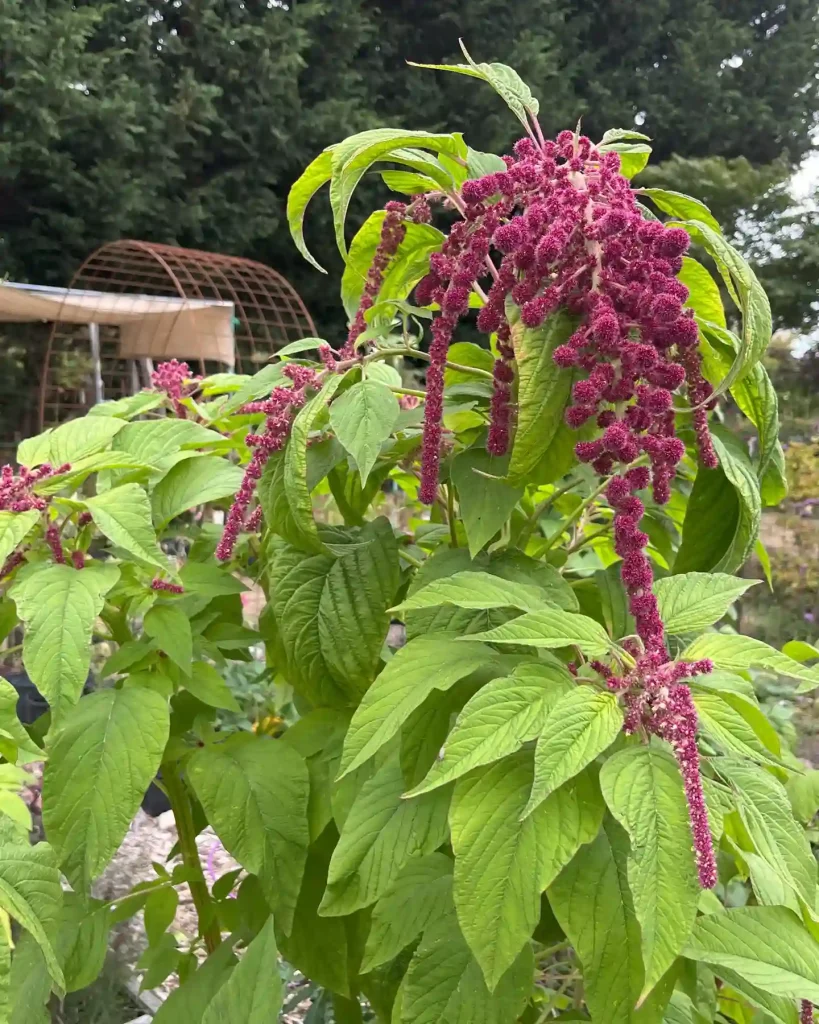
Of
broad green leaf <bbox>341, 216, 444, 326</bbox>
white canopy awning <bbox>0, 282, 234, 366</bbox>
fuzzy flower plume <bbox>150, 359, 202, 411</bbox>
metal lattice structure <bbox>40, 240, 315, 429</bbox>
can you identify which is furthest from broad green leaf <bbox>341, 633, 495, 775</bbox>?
metal lattice structure <bbox>40, 240, 315, 429</bbox>

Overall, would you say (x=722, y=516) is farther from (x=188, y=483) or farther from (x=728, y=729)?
(x=188, y=483)

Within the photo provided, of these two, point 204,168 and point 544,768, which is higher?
point 204,168

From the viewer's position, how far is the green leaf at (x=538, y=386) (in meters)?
0.48

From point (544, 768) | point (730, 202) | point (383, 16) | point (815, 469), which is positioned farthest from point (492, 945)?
point (383, 16)

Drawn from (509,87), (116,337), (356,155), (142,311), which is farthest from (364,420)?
(116,337)

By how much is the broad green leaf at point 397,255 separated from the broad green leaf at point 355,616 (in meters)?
0.19

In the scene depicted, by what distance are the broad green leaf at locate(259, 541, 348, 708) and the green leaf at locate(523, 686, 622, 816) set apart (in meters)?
0.26

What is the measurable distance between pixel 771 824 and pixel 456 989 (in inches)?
8.6

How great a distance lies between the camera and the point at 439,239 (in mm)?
635

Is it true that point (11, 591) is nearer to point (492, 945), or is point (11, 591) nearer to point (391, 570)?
point (391, 570)

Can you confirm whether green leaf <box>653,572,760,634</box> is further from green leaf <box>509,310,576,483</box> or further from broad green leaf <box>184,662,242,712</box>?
broad green leaf <box>184,662,242,712</box>

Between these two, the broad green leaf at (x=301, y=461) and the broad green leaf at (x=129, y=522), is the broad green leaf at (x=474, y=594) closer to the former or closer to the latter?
the broad green leaf at (x=301, y=461)

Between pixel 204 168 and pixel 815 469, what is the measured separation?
208 inches

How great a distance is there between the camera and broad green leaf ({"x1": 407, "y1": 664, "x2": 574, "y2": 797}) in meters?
0.41
